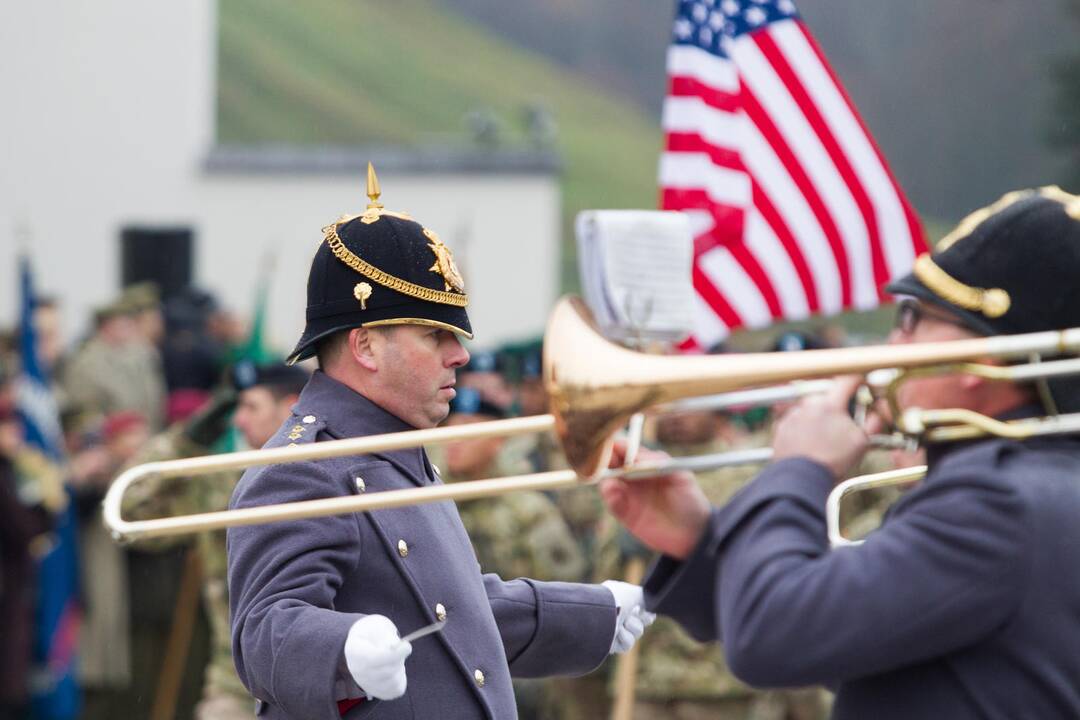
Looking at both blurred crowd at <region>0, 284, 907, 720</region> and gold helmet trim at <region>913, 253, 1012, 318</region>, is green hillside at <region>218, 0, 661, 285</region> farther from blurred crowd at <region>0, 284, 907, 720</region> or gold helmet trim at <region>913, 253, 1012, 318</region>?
gold helmet trim at <region>913, 253, 1012, 318</region>

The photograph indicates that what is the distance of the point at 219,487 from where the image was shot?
322 inches

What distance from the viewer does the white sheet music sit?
9.64ft

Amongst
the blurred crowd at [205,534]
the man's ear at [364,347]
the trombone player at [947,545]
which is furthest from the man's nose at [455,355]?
the blurred crowd at [205,534]

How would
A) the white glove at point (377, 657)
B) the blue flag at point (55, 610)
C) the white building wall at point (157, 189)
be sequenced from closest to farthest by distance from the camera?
1. the white glove at point (377, 657)
2. the blue flag at point (55, 610)
3. the white building wall at point (157, 189)

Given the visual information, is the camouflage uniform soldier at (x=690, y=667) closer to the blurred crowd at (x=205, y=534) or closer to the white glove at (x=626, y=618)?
the blurred crowd at (x=205, y=534)

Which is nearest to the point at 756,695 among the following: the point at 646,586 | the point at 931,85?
the point at 646,586

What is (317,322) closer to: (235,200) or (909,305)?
(909,305)

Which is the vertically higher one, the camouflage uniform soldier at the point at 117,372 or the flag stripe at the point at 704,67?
the flag stripe at the point at 704,67

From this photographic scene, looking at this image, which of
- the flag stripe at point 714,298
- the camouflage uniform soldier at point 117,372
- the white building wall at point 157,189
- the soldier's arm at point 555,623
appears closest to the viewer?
the soldier's arm at point 555,623

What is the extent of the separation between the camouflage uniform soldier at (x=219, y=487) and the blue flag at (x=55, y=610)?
1.87 metres

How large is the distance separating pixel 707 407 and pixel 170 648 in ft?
26.2

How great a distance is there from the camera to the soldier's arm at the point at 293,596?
3.61 m

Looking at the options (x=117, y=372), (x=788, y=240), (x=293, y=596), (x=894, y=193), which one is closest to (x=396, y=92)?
(x=117, y=372)

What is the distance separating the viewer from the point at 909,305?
315 centimetres
